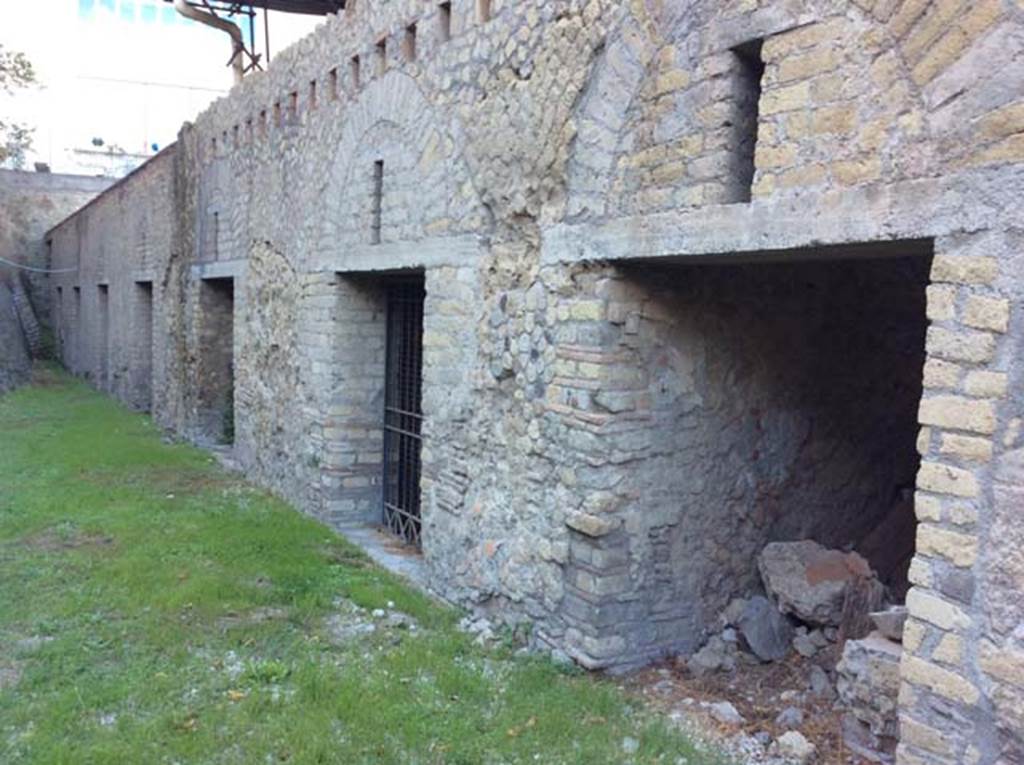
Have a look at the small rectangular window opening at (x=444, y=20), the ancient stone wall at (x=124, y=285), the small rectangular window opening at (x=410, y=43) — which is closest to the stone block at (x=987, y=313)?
the small rectangular window opening at (x=444, y=20)

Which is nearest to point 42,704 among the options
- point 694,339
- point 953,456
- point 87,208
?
point 694,339

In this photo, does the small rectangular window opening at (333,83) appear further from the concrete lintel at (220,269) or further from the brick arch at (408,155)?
the concrete lintel at (220,269)

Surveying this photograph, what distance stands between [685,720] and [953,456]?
1927mm

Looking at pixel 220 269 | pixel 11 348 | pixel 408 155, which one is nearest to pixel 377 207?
pixel 408 155

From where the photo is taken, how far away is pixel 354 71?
7199mm

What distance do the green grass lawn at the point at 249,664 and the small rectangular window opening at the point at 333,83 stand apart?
3.54m

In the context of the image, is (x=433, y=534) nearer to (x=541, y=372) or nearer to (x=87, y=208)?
(x=541, y=372)

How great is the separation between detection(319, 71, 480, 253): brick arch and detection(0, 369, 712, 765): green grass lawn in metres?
2.43

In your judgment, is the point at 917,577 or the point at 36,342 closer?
the point at 917,577

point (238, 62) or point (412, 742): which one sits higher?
point (238, 62)

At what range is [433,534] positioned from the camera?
6.12m

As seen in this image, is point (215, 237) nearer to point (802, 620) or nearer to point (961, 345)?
point (802, 620)

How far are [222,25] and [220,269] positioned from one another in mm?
3697

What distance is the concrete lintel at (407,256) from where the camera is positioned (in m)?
5.66
